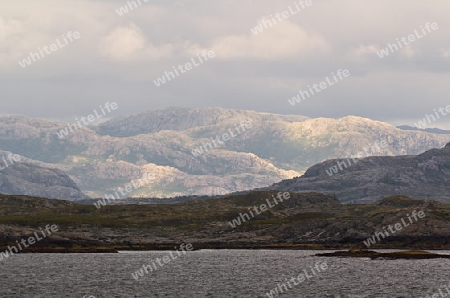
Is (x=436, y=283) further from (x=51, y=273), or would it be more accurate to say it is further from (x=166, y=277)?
(x=51, y=273)

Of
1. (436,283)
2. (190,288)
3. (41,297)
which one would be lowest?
(436,283)

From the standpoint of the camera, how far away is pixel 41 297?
461ft

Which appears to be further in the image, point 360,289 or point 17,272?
point 17,272

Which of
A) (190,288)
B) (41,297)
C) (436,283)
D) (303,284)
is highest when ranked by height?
(41,297)

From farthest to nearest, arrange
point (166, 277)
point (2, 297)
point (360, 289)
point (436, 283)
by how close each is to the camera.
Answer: point (166, 277)
point (436, 283)
point (360, 289)
point (2, 297)

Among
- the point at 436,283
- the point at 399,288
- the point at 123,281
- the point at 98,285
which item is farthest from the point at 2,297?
the point at 436,283

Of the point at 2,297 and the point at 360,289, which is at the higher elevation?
the point at 2,297

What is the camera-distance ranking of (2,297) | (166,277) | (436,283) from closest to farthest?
(2,297) → (436,283) → (166,277)

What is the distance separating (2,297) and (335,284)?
2760 inches

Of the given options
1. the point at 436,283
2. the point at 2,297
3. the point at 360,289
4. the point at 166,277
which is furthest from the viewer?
the point at 166,277

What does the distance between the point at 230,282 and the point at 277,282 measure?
10.7 m

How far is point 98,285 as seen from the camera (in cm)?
16325

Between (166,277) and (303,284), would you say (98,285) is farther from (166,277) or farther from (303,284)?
(303,284)

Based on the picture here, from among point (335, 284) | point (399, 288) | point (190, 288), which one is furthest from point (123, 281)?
point (399, 288)
